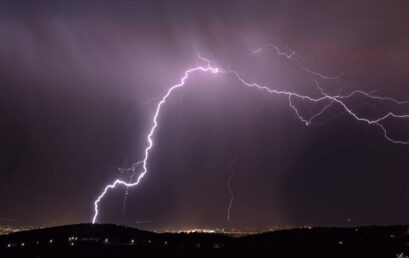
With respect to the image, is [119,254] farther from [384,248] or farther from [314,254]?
[384,248]

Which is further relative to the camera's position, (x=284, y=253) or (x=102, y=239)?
(x=102, y=239)

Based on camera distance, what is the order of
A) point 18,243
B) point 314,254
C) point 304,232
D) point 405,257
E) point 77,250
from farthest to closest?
1. point 304,232
2. point 18,243
3. point 77,250
4. point 314,254
5. point 405,257

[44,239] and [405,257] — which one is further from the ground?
[44,239]

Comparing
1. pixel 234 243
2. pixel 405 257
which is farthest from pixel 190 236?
pixel 405 257

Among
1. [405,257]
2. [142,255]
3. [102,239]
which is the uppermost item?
[102,239]

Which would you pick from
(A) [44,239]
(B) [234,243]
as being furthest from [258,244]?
(A) [44,239]

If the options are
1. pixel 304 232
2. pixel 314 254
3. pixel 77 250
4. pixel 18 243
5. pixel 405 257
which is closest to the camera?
pixel 405 257
